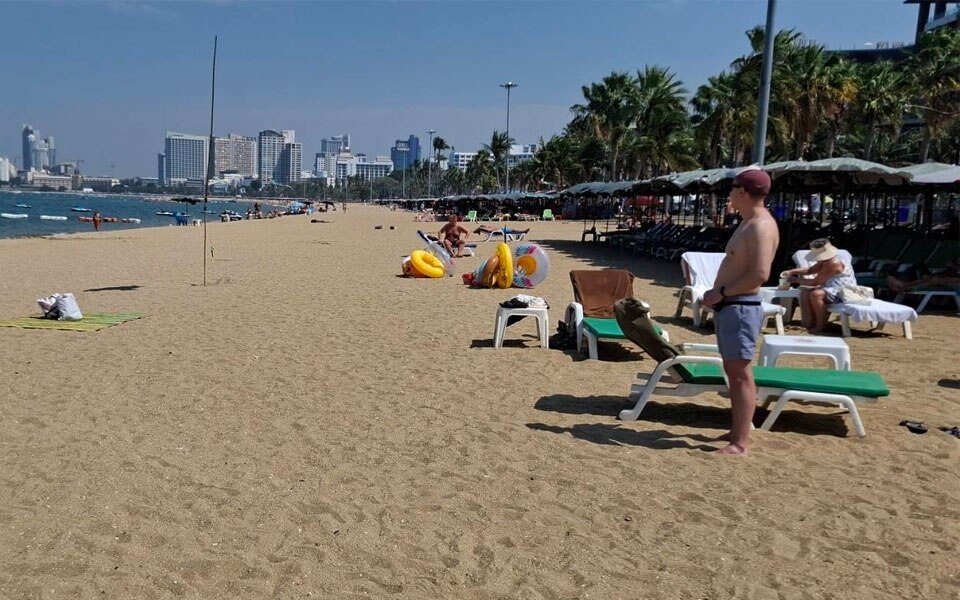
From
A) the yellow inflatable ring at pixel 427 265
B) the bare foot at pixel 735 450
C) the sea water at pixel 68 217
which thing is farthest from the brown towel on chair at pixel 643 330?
the sea water at pixel 68 217

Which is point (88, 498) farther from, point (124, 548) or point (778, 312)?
point (778, 312)

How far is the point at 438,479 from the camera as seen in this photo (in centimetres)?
393

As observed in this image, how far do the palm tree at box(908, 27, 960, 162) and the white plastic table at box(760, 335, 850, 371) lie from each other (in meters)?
31.2

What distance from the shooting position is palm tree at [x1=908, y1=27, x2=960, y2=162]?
3206cm

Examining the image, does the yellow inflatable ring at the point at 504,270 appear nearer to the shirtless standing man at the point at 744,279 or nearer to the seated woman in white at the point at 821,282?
the seated woman in white at the point at 821,282

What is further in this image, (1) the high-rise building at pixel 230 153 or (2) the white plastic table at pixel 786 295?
(1) the high-rise building at pixel 230 153

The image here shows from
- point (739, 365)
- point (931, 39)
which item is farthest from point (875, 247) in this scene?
point (931, 39)

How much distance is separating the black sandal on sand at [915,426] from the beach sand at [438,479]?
7 cm


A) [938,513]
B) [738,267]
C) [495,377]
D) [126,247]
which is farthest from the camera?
[126,247]

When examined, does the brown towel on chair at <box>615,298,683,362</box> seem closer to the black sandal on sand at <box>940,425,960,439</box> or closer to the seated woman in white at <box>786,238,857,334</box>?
the black sandal on sand at <box>940,425,960,439</box>

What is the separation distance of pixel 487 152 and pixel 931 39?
62.3m

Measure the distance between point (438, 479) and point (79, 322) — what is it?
20.5ft

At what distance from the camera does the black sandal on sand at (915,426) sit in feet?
15.4

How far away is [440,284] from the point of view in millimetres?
12617
